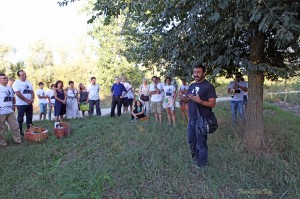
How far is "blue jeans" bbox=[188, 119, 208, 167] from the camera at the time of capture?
436 cm

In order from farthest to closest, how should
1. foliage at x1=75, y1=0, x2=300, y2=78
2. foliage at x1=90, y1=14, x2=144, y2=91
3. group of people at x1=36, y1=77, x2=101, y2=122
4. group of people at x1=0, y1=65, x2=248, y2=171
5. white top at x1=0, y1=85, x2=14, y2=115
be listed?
foliage at x1=90, y1=14, x2=144, y2=91 < group of people at x1=36, y1=77, x2=101, y2=122 < white top at x1=0, y1=85, x2=14, y2=115 < group of people at x1=0, y1=65, x2=248, y2=171 < foliage at x1=75, y1=0, x2=300, y2=78

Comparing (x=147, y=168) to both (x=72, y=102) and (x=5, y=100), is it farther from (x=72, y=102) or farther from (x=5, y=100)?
(x=72, y=102)

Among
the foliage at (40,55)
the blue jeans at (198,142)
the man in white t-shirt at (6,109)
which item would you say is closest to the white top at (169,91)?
the blue jeans at (198,142)

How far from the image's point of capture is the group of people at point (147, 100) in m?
4.33

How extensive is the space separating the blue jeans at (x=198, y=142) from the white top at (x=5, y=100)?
458 cm

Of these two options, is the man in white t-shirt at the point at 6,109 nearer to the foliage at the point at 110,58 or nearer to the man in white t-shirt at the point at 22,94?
the man in white t-shirt at the point at 22,94

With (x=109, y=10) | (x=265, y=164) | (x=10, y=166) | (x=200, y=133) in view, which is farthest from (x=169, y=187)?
(x=10, y=166)

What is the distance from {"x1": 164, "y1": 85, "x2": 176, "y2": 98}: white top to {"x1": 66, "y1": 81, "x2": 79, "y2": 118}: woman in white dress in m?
3.95

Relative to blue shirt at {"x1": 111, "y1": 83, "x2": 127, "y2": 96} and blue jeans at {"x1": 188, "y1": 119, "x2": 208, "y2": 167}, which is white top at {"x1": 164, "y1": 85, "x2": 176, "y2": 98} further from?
blue jeans at {"x1": 188, "y1": 119, "x2": 208, "y2": 167}

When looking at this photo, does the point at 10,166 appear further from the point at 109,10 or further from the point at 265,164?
the point at 265,164

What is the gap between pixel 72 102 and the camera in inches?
400

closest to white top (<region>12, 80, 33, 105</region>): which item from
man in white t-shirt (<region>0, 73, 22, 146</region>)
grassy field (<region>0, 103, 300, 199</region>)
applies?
man in white t-shirt (<region>0, 73, 22, 146</region>)

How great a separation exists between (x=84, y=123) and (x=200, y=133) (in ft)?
17.5

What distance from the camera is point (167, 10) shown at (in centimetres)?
405
